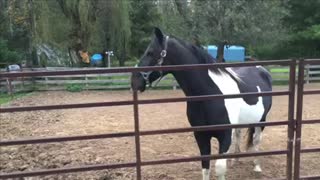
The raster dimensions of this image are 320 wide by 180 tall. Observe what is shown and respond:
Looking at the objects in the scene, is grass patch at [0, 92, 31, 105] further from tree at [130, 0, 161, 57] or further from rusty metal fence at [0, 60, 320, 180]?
rusty metal fence at [0, 60, 320, 180]

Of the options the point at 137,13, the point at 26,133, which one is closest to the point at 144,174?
the point at 26,133

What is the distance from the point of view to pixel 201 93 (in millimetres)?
4406

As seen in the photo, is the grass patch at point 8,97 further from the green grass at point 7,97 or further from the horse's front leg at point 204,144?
the horse's front leg at point 204,144

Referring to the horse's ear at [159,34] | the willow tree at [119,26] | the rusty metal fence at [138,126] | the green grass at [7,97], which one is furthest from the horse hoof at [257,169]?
the willow tree at [119,26]

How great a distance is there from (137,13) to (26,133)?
1901 cm

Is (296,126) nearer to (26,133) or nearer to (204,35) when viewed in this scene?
(26,133)

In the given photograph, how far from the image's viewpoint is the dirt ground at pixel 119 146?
18.7ft

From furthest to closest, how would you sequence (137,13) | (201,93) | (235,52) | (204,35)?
(235,52) < (137,13) < (204,35) < (201,93)

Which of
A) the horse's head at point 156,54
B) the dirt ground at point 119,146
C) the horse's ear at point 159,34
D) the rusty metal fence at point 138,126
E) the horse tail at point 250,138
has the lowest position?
the dirt ground at point 119,146

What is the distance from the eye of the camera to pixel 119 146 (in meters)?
7.11

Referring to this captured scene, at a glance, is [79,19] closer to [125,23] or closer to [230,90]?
[125,23]

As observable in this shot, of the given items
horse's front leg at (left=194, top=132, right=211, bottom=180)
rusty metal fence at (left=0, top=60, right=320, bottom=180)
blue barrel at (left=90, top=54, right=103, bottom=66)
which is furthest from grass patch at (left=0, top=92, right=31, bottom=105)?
rusty metal fence at (left=0, top=60, right=320, bottom=180)

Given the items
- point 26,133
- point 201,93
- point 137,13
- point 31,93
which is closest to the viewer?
point 201,93

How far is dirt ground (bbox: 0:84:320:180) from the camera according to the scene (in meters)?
5.71
